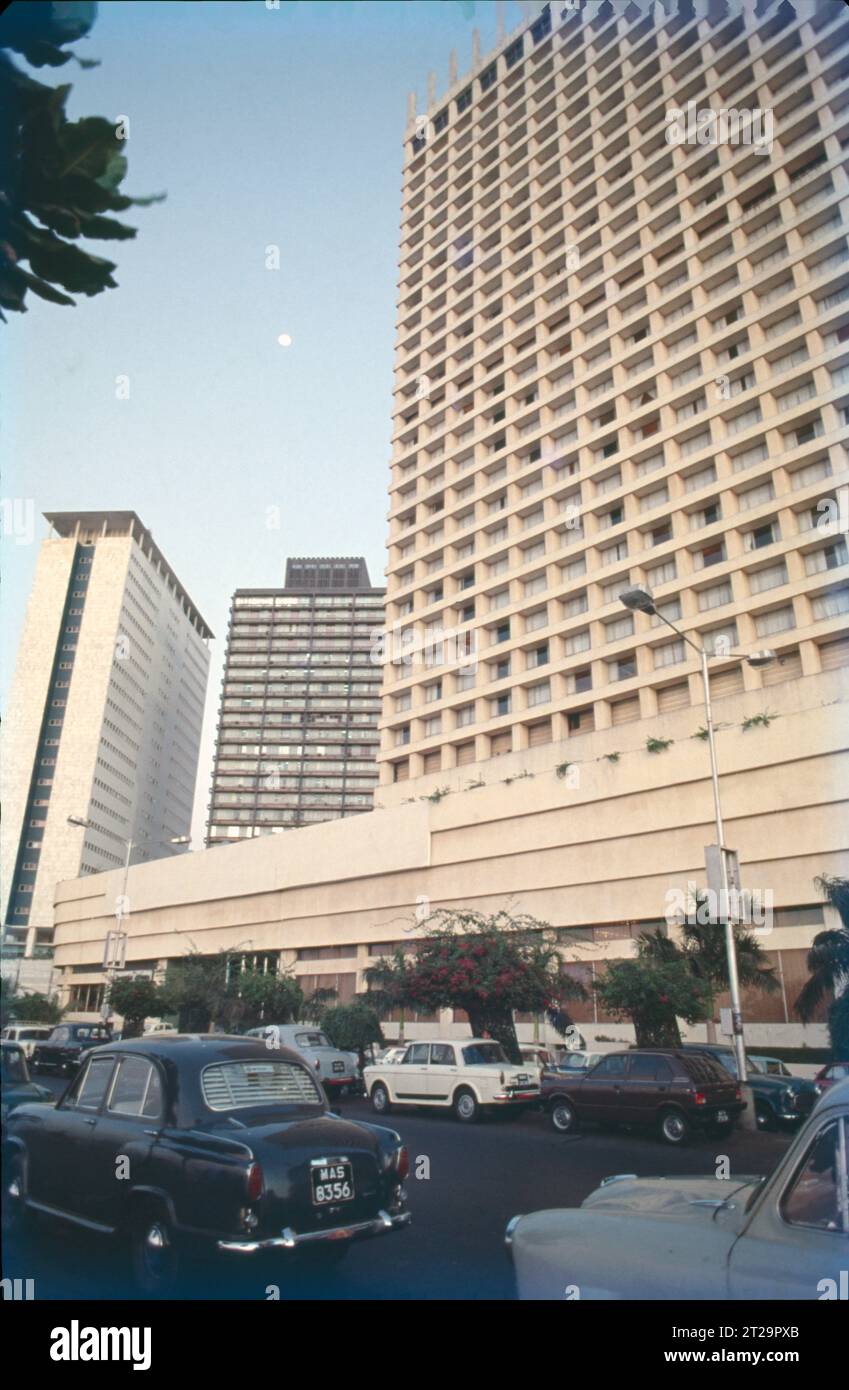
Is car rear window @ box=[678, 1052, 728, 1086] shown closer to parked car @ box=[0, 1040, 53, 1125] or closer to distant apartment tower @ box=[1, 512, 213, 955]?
parked car @ box=[0, 1040, 53, 1125]

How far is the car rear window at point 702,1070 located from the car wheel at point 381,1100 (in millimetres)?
6479

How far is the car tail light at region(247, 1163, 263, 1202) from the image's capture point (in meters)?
4.34

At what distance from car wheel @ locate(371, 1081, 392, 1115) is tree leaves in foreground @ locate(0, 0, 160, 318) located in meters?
16.9

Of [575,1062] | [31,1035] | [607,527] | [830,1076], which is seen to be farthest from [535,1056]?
[607,527]

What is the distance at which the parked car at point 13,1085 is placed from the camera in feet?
9.84

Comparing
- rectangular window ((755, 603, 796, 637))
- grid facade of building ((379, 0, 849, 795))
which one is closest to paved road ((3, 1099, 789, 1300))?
rectangular window ((755, 603, 796, 637))

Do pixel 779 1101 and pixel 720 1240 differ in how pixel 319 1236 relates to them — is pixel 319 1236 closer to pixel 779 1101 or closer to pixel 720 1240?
pixel 720 1240

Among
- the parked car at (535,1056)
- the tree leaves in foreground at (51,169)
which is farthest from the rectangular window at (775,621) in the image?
the tree leaves in foreground at (51,169)

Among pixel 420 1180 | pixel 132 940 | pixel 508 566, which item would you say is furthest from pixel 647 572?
pixel 132 940

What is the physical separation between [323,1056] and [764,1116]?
9597 millimetres

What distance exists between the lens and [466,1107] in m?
15.2

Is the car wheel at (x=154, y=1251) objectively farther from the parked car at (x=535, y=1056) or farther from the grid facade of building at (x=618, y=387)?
the grid facade of building at (x=618, y=387)
